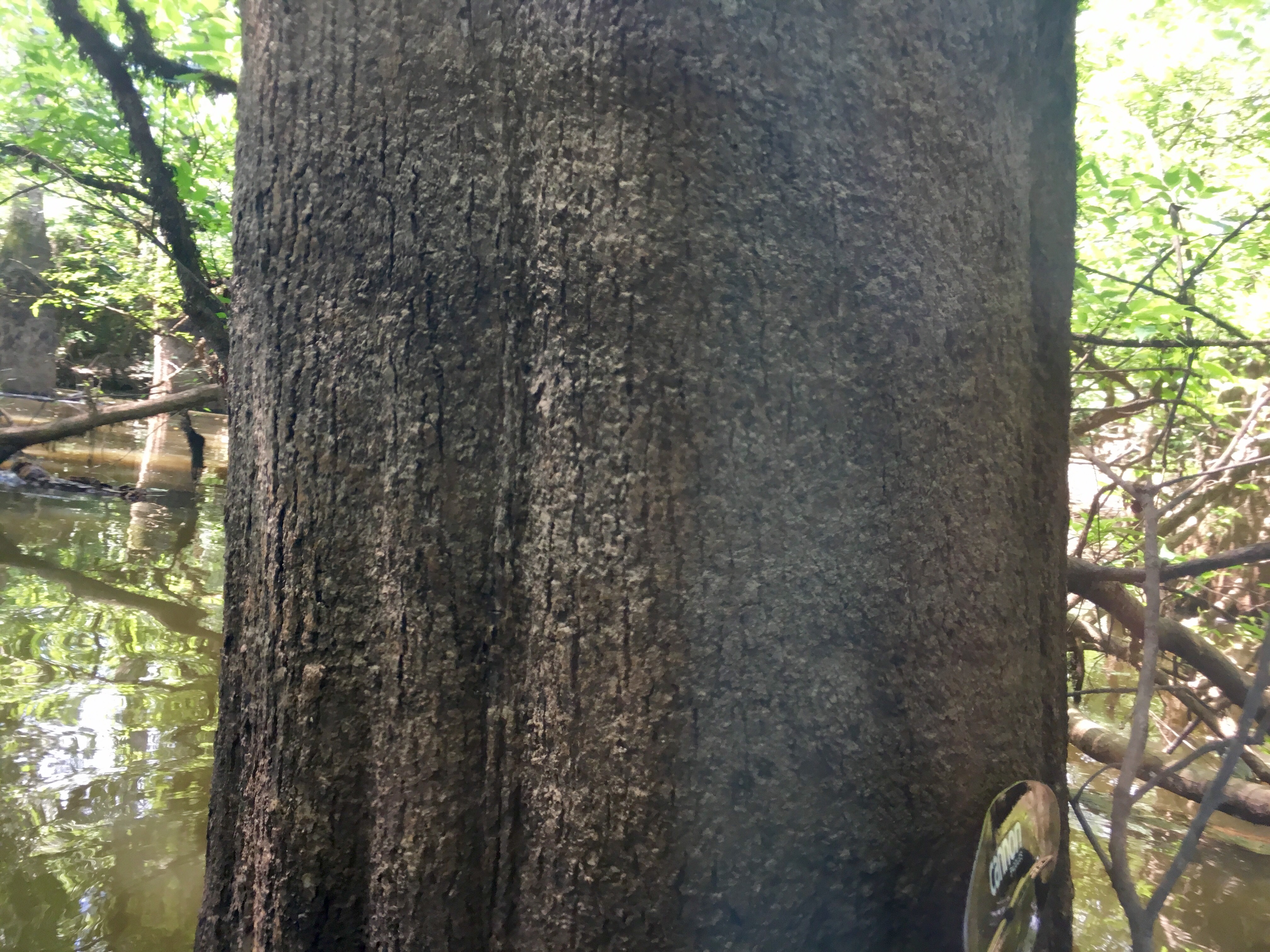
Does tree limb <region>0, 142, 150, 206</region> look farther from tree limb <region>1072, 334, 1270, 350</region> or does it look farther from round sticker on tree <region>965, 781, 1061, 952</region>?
round sticker on tree <region>965, 781, 1061, 952</region>

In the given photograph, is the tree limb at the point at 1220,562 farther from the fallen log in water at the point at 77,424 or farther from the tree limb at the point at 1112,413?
the fallen log in water at the point at 77,424

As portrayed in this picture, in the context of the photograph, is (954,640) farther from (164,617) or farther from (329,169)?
(164,617)

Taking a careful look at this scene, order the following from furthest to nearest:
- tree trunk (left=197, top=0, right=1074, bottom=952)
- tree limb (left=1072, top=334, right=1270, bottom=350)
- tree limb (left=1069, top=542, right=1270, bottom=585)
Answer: tree limb (left=1072, top=334, right=1270, bottom=350) < tree limb (left=1069, top=542, right=1270, bottom=585) < tree trunk (left=197, top=0, right=1074, bottom=952)

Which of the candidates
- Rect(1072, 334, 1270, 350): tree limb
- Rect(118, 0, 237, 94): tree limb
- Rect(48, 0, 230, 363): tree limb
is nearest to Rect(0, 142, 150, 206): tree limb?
Rect(48, 0, 230, 363): tree limb

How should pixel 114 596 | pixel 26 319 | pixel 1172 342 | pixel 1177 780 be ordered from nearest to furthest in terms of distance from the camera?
1. pixel 1172 342
2. pixel 1177 780
3. pixel 114 596
4. pixel 26 319

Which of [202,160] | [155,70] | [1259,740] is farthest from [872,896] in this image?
[202,160]

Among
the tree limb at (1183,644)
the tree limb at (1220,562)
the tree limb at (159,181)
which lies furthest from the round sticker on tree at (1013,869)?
the tree limb at (159,181)

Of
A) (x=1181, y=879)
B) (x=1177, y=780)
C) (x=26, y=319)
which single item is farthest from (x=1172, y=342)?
(x=26, y=319)

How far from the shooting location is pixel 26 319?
1678cm

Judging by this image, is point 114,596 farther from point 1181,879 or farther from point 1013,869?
point 1181,879

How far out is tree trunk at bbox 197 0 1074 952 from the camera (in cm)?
86

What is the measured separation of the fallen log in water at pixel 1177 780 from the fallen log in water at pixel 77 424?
7.01 m

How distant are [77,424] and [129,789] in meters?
6.42

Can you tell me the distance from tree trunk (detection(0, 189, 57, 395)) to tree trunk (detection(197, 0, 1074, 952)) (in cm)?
1876
